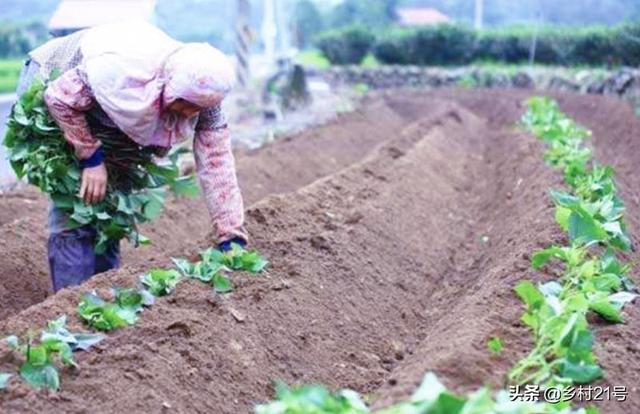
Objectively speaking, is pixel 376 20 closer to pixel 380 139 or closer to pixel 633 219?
pixel 380 139

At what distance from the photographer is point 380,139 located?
1911 centimetres

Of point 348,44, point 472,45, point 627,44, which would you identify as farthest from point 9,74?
point 627,44

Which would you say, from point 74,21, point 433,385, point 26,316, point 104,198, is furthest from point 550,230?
point 74,21

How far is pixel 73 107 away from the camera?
5723mm

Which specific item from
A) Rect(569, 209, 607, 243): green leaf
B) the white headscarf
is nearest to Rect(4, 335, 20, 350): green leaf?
the white headscarf

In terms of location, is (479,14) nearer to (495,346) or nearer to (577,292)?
(577,292)

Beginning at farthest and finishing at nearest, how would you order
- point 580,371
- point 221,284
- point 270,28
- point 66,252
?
point 270,28 → point 66,252 → point 221,284 → point 580,371

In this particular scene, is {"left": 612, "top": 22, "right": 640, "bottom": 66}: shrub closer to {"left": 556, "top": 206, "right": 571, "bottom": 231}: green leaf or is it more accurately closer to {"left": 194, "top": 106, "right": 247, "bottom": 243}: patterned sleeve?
{"left": 556, "top": 206, "right": 571, "bottom": 231}: green leaf

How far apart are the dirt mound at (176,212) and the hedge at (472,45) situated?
9636 mm

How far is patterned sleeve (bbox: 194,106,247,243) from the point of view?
19.6 ft

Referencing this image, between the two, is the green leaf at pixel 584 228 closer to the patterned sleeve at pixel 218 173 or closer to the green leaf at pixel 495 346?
the green leaf at pixel 495 346

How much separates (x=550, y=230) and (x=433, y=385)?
3.65 m

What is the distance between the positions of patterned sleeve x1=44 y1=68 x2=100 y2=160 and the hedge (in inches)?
725

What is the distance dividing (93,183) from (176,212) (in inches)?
128
